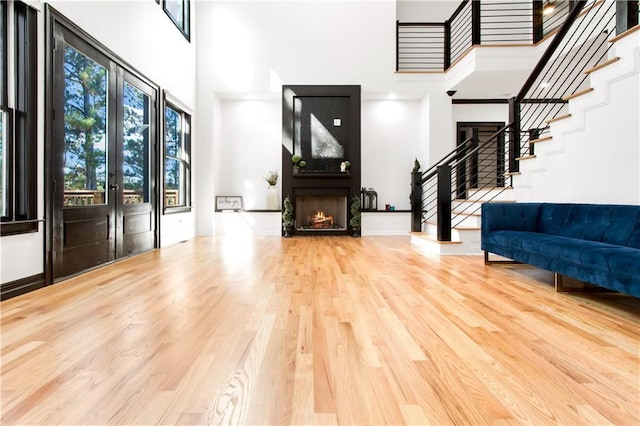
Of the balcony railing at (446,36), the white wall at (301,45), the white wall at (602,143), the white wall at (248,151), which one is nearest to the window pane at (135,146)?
the white wall at (301,45)

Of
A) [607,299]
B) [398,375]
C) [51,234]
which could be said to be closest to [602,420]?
[398,375]

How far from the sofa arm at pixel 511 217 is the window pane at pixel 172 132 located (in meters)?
4.88

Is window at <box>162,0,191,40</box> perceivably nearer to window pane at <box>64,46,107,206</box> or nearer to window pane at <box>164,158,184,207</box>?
window pane at <box>164,158,184,207</box>

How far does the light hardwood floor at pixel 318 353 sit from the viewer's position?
49.7 inches

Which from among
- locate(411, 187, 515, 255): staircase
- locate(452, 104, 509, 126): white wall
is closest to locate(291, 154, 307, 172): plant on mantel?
locate(411, 187, 515, 255): staircase

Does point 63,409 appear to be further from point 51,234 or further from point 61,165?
point 61,165

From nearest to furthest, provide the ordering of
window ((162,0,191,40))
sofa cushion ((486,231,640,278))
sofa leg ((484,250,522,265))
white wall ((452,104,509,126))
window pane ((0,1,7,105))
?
sofa cushion ((486,231,640,278)), window pane ((0,1,7,105)), sofa leg ((484,250,522,265)), window ((162,0,191,40)), white wall ((452,104,509,126))

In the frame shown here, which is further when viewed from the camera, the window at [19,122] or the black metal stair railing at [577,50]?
the black metal stair railing at [577,50]

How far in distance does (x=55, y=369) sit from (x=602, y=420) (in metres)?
2.09

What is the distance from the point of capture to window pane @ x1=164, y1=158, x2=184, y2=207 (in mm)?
5965

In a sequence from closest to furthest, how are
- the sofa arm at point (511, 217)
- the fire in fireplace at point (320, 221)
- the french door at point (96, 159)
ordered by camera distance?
the french door at point (96, 159)
the sofa arm at point (511, 217)
the fire in fireplace at point (320, 221)

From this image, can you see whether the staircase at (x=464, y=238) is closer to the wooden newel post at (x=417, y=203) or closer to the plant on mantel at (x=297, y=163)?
the wooden newel post at (x=417, y=203)

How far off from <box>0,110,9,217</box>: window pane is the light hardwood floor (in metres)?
0.72

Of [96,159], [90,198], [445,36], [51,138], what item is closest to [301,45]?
[445,36]
